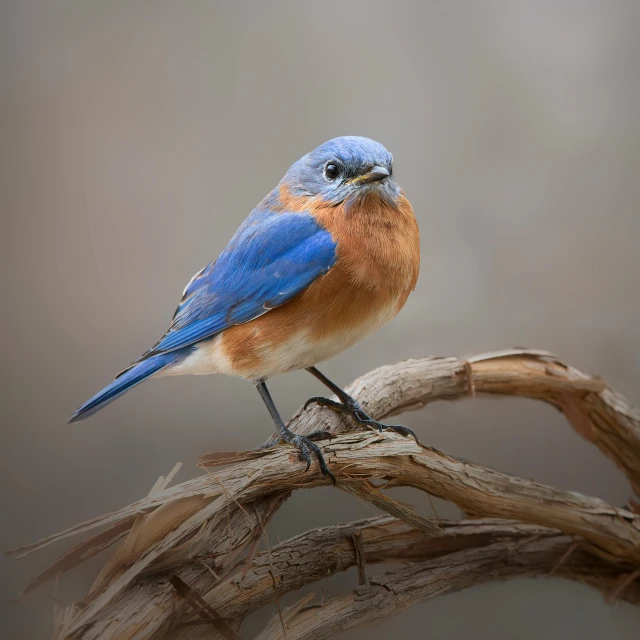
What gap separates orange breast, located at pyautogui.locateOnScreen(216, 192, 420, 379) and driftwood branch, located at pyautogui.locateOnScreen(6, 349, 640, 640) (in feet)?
0.87

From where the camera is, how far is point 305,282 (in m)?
2.06

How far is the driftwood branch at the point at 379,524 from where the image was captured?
1.77m

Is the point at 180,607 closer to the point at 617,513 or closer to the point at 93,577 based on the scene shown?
the point at 93,577

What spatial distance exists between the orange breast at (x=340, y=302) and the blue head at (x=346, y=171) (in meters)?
0.04

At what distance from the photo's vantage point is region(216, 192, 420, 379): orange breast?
6.76 feet

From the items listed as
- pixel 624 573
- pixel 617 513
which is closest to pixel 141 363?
pixel 617 513

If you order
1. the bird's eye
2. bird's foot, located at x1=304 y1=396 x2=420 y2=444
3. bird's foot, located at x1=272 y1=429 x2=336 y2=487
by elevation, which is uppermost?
the bird's eye

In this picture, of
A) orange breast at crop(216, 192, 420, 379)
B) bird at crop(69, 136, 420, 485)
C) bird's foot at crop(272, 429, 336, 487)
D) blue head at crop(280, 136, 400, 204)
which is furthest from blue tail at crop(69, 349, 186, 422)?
blue head at crop(280, 136, 400, 204)

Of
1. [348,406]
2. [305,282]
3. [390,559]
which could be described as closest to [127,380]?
[305,282]

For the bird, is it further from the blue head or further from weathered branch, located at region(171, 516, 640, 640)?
weathered branch, located at region(171, 516, 640, 640)

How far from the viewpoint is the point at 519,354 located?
2740 millimetres

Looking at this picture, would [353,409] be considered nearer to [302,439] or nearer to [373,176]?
[302,439]

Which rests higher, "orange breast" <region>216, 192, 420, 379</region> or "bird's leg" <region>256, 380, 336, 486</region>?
"orange breast" <region>216, 192, 420, 379</region>

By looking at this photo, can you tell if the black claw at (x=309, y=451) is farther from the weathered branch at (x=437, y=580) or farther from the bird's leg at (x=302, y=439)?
the weathered branch at (x=437, y=580)
